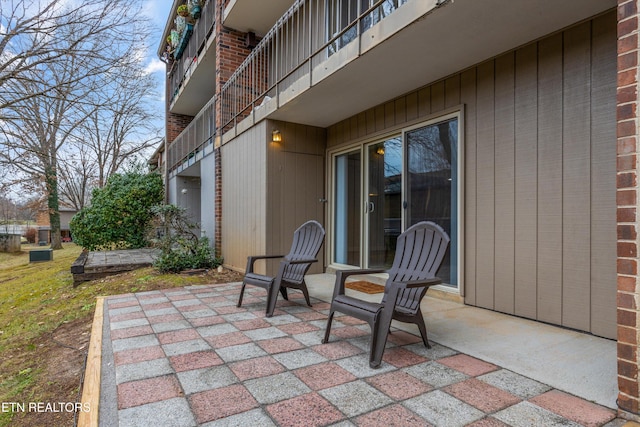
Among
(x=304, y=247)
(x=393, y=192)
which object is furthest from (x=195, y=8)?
(x=304, y=247)

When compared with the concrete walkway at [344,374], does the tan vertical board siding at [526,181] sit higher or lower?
higher

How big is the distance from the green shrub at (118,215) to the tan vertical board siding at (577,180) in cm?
913

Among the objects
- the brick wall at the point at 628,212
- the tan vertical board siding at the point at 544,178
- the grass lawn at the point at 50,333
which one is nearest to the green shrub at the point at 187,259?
the grass lawn at the point at 50,333

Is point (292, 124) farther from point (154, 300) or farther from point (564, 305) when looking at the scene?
point (564, 305)

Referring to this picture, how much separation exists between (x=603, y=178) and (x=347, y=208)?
A: 11.7 feet

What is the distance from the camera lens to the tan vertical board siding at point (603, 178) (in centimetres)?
270

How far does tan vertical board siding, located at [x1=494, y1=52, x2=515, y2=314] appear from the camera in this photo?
3396mm

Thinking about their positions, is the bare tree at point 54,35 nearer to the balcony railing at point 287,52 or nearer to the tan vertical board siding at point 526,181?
the balcony railing at point 287,52

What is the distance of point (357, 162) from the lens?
568cm

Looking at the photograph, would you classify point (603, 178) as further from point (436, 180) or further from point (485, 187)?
point (436, 180)

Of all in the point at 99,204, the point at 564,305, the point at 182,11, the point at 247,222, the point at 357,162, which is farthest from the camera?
the point at 182,11

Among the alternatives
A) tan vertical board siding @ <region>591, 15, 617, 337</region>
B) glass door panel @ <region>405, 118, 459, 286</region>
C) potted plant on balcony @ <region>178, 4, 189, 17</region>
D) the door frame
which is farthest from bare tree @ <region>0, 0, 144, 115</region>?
tan vertical board siding @ <region>591, 15, 617, 337</region>

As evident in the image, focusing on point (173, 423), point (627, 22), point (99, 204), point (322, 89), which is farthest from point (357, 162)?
point (99, 204)

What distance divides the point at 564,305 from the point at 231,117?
608 cm
